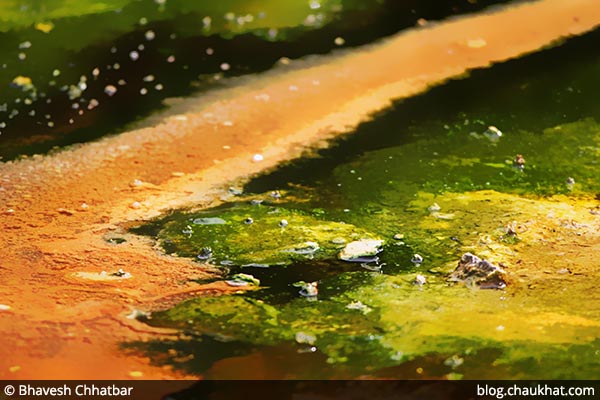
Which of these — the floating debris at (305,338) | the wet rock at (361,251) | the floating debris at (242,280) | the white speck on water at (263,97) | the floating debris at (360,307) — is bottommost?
the floating debris at (305,338)

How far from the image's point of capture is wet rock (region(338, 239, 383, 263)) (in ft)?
17.7

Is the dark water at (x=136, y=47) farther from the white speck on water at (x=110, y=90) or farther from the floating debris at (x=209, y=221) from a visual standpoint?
the floating debris at (x=209, y=221)

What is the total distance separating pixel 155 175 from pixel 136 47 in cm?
323

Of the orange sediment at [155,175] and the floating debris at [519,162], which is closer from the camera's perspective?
the orange sediment at [155,175]

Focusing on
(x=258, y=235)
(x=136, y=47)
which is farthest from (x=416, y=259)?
(x=136, y=47)

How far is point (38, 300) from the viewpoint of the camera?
4895mm

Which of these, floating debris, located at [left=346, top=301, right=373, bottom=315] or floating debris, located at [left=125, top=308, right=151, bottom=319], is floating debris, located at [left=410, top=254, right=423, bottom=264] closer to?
floating debris, located at [left=346, top=301, right=373, bottom=315]

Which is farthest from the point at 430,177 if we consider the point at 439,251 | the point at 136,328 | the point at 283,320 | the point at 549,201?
the point at 136,328

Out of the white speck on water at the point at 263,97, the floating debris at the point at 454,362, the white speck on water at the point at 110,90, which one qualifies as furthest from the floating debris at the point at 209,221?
the white speck on water at the point at 110,90

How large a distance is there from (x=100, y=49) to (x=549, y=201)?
542cm

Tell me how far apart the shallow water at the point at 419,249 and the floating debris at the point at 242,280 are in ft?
0.18

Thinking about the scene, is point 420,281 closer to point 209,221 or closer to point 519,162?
point 209,221

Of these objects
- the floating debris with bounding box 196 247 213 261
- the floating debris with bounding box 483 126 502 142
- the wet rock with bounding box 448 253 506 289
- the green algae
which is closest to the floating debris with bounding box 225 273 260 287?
the green algae

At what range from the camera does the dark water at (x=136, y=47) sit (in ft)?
26.6
